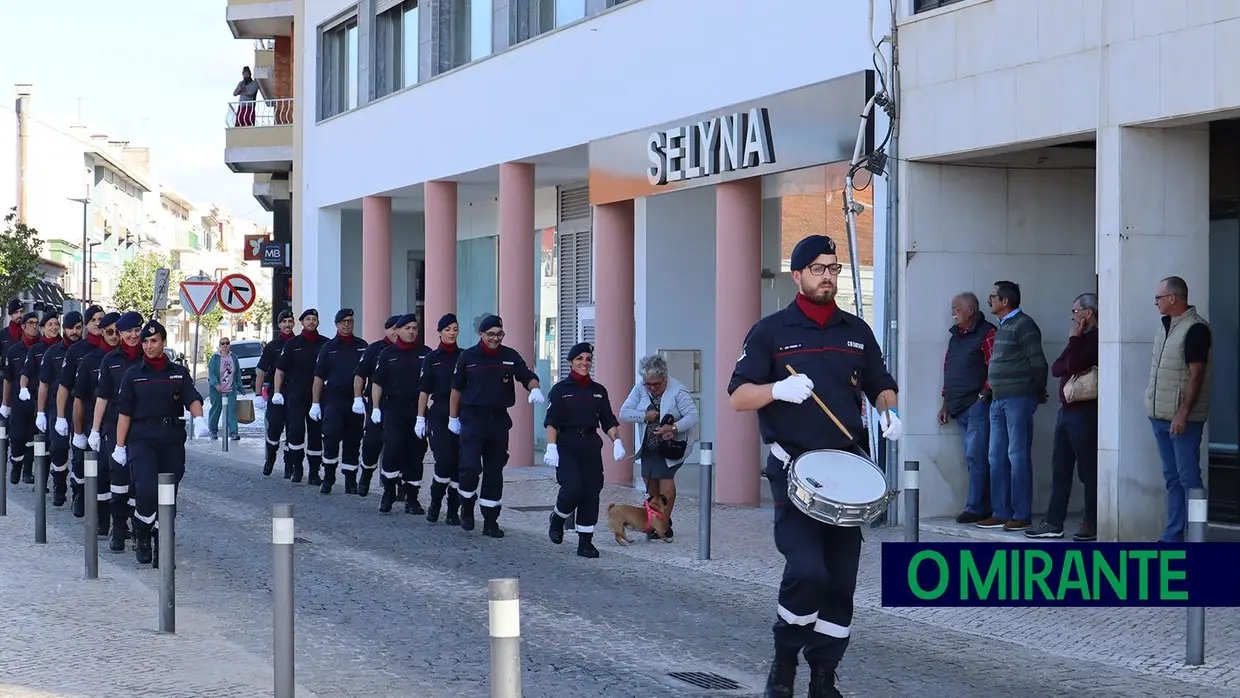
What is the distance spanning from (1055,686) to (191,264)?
134910mm

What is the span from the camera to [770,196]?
19.6 m

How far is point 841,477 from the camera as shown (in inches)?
285

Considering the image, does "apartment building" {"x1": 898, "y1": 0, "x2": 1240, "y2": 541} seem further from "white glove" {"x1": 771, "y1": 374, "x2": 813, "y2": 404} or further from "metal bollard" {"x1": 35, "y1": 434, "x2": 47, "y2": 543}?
"metal bollard" {"x1": 35, "y1": 434, "x2": 47, "y2": 543}

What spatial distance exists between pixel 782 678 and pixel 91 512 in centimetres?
618

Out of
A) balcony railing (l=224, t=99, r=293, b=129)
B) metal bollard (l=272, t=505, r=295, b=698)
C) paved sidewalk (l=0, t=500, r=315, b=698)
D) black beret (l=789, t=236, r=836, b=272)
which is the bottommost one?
paved sidewalk (l=0, t=500, r=315, b=698)

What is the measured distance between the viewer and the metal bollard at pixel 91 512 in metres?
11.7

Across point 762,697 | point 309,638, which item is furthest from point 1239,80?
point 309,638

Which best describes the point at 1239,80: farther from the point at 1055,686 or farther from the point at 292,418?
the point at 292,418

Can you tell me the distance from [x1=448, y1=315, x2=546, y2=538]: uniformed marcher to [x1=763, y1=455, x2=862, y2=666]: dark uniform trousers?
25.7 feet

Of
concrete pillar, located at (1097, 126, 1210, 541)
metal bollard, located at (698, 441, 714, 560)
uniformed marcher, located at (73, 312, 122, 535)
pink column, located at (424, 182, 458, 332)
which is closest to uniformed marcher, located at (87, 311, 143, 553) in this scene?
uniformed marcher, located at (73, 312, 122, 535)

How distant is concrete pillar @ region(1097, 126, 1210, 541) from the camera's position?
510 inches

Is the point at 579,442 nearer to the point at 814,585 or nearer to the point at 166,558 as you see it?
the point at 166,558

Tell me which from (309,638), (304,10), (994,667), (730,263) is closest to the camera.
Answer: (994,667)

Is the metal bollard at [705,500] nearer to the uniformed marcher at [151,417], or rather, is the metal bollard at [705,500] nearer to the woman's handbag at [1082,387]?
the woman's handbag at [1082,387]
